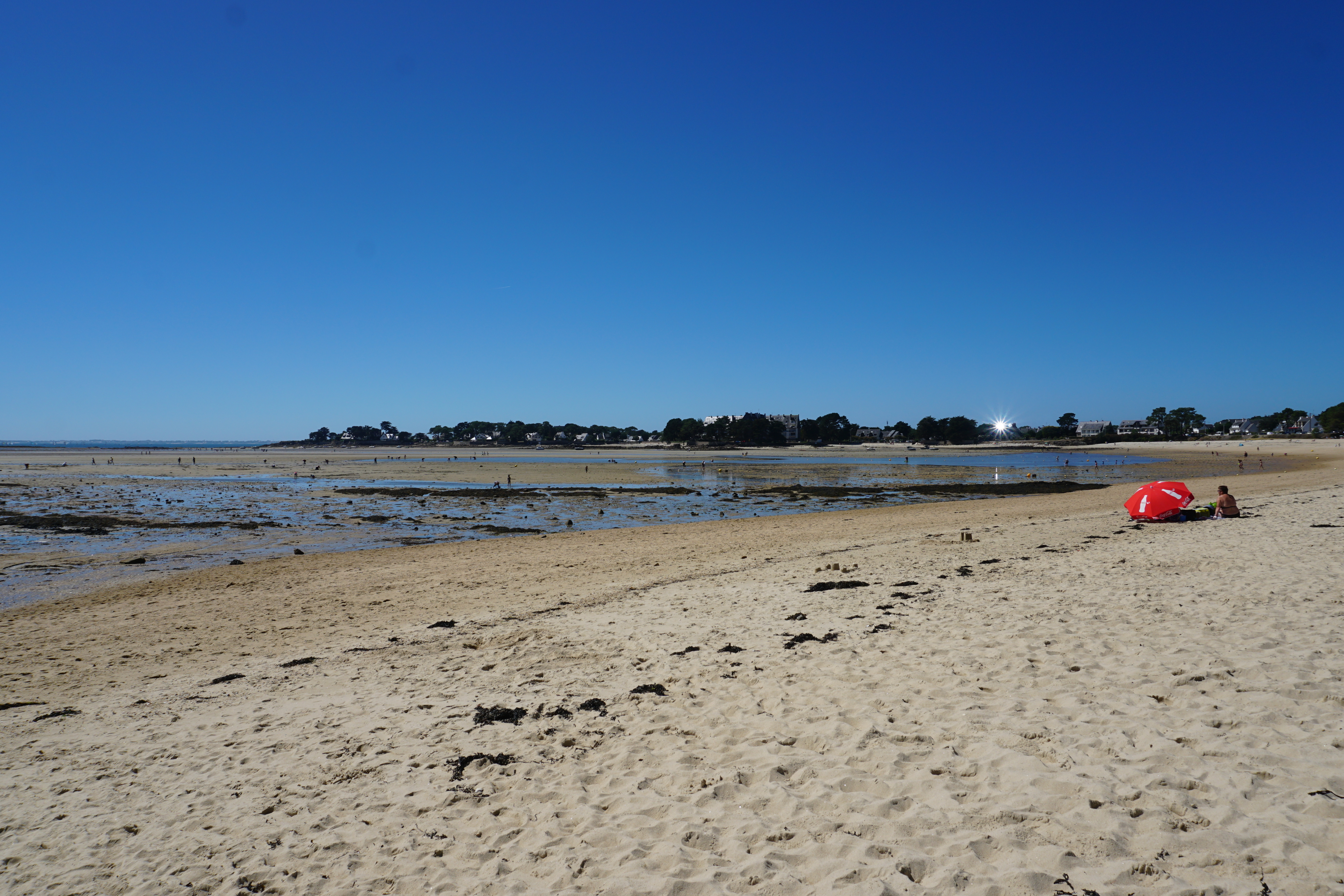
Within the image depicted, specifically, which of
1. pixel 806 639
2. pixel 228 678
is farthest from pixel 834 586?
pixel 228 678

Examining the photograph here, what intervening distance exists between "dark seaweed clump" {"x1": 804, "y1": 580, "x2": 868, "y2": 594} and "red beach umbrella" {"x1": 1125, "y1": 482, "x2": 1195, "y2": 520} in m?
10.5

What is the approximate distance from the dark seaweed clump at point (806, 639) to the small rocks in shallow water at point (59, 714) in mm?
8359

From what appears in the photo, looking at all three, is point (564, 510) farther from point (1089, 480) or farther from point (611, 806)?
point (1089, 480)

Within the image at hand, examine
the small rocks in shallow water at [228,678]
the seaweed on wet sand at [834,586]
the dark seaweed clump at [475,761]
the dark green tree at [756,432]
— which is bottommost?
the small rocks in shallow water at [228,678]

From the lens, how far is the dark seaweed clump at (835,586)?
11.9m

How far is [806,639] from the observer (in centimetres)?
877

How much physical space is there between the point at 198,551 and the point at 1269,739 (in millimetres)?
24181

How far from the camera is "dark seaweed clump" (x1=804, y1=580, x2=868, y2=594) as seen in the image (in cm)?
1189

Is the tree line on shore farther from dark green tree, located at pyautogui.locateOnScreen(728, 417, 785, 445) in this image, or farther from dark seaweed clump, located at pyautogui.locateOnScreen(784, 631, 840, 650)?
dark seaweed clump, located at pyautogui.locateOnScreen(784, 631, 840, 650)

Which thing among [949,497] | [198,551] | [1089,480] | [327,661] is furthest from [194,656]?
[1089,480]

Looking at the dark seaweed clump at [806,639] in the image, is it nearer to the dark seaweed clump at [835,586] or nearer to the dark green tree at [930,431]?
the dark seaweed clump at [835,586]

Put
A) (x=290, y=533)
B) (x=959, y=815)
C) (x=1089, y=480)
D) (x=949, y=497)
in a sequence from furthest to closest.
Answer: (x=1089, y=480)
(x=949, y=497)
(x=290, y=533)
(x=959, y=815)

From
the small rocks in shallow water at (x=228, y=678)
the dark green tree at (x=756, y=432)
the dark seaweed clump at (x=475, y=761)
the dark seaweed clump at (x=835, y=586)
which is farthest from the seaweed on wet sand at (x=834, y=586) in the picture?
the dark green tree at (x=756, y=432)

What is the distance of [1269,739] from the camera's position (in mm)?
5016
